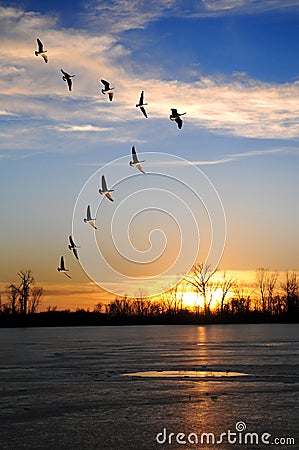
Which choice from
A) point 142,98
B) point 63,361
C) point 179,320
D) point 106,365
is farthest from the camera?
point 179,320

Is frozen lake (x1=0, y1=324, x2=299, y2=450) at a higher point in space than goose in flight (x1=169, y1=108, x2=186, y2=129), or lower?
lower

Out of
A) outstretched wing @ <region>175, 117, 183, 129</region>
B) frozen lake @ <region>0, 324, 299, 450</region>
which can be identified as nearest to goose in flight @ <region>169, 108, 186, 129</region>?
outstretched wing @ <region>175, 117, 183, 129</region>

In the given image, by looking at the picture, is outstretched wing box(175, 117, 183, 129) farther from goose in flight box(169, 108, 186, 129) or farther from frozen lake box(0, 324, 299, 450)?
frozen lake box(0, 324, 299, 450)

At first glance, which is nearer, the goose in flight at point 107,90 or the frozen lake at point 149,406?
the frozen lake at point 149,406

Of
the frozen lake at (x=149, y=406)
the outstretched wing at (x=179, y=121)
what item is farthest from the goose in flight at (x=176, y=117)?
the frozen lake at (x=149, y=406)

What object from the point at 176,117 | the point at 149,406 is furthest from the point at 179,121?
the point at 149,406

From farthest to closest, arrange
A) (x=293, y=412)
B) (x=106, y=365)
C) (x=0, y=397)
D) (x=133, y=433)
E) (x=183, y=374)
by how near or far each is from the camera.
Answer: (x=106, y=365)
(x=183, y=374)
(x=0, y=397)
(x=293, y=412)
(x=133, y=433)

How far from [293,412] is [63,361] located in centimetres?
1530

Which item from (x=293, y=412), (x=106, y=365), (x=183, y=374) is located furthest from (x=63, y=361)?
(x=293, y=412)

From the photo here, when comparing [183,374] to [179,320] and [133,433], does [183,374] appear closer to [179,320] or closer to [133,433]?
[133,433]

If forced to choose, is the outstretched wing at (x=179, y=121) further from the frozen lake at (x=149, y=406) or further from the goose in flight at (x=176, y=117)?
the frozen lake at (x=149, y=406)

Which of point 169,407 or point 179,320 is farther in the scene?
point 179,320

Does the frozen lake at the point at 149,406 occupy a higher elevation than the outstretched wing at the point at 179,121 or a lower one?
lower

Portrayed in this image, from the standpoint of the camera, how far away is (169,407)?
557 inches
